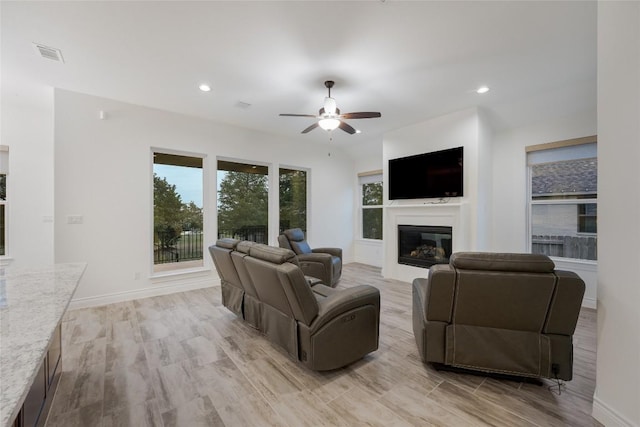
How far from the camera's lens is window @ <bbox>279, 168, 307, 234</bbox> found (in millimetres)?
5859

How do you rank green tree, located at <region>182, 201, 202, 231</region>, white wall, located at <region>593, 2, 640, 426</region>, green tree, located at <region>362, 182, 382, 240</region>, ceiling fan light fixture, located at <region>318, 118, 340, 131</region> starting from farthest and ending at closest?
green tree, located at <region>362, 182, 382, 240</region> → green tree, located at <region>182, 201, 202, 231</region> → ceiling fan light fixture, located at <region>318, 118, 340, 131</region> → white wall, located at <region>593, 2, 640, 426</region>

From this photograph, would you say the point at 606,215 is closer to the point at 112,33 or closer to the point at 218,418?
the point at 218,418

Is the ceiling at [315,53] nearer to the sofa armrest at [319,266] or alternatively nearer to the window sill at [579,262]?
the window sill at [579,262]

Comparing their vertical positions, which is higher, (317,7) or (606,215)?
(317,7)

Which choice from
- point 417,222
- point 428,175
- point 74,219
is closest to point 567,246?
point 417,222

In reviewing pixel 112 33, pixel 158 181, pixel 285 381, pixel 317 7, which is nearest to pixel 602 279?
pixel 285 381

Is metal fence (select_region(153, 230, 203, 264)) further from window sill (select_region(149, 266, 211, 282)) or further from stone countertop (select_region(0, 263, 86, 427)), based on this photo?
stone countertop (select_region(0, 263, 86, 427))

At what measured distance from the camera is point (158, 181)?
4410 mm

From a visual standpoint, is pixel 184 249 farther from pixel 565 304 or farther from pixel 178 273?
pixel 565 304

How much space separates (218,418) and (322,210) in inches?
193

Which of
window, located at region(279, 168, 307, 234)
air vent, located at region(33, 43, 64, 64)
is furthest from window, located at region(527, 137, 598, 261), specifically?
air vent, located at region(33, 43, 64, 64)

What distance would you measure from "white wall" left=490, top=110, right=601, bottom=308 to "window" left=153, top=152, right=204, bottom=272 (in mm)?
5200

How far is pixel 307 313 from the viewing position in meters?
2.01

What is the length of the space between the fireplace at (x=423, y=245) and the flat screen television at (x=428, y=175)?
597mm
